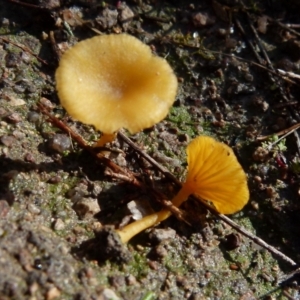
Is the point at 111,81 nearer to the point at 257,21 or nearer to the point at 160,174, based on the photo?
the point at 160,174

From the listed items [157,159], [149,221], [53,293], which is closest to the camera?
[53,293]

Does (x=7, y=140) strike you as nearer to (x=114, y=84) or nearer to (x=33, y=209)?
(x=33, y=209)

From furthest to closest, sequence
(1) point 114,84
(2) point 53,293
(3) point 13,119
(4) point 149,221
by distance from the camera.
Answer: (3) point 13,119 → (4) point 149,221 → (1) point 114,84 → (2) point 53,293

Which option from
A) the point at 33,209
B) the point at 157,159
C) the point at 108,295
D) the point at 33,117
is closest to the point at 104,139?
the point at 157,159

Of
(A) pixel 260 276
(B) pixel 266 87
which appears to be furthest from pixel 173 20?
(A) pixel 260 276

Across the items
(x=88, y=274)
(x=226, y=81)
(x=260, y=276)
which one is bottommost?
(x=260, y=276)

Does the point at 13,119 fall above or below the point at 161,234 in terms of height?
above

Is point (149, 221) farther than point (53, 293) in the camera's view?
Yes
